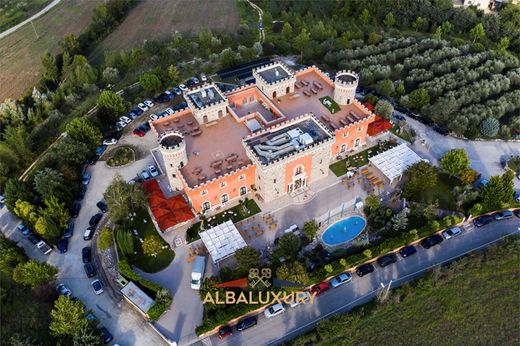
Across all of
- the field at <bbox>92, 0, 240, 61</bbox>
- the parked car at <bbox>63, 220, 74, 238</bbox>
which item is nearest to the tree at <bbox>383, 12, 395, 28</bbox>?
the field at <bbox>92, 0, 240, 61</bbox>

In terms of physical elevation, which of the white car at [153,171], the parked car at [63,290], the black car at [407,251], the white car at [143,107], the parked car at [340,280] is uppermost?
the white car at [143,107]

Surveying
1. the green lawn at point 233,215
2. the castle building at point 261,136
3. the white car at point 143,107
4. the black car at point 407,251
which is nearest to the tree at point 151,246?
the green lawn at point 233,215

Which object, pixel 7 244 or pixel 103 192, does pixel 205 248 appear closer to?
pixel 103 192


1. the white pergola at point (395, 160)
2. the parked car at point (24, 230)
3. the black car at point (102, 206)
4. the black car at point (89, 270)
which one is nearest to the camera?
the black car at point (89, 270)

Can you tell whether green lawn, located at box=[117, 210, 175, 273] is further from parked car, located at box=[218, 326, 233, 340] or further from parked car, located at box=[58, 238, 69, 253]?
parked car, located at box=[218, 326, 233, 340]

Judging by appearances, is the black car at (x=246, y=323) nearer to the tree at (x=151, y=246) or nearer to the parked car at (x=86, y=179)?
the tree at (x=151, y=246)

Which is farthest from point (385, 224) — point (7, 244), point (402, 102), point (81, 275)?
point (7, 244)

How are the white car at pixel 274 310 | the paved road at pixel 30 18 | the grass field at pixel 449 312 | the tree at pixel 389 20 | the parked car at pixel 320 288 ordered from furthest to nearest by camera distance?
the paved road at pixel 30 18
the tree at pixel 389 20
the parked car at pixel 320 288
the white car at pixel 274 310
the grass field at pixel 449 312
